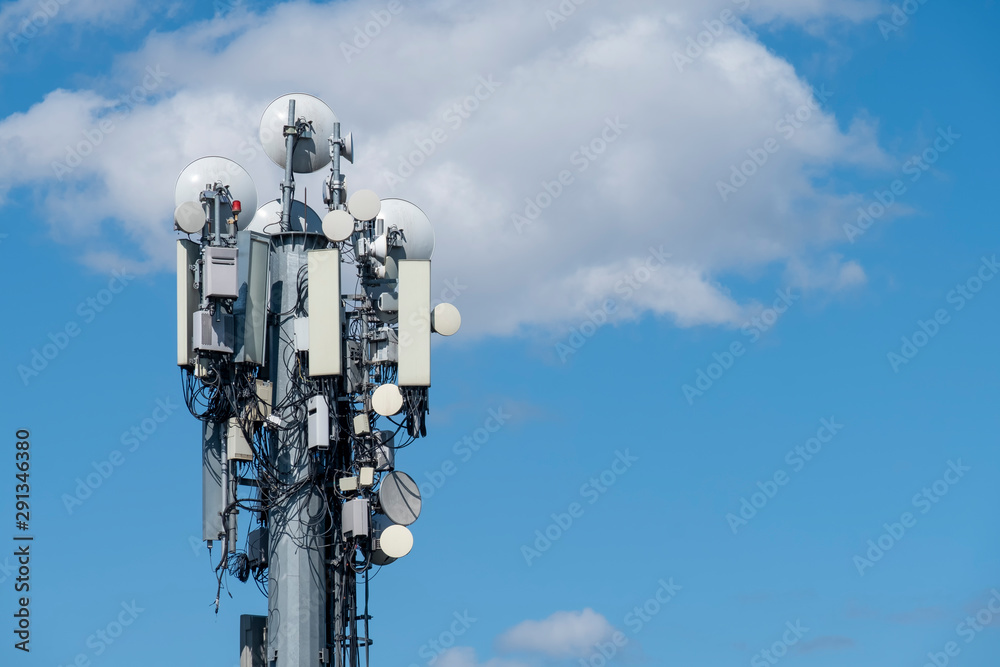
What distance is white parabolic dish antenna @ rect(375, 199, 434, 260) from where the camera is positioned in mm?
40812

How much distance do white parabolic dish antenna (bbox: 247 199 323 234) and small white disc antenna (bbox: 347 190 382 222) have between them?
193cm

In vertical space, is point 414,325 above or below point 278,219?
below

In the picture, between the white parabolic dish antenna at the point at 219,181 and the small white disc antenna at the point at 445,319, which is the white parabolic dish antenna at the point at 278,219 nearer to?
the white parabolic dish antenna at the point at 219,181

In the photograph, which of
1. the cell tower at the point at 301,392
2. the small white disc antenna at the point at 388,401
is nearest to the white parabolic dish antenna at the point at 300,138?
the cell tower at the point at 301,392

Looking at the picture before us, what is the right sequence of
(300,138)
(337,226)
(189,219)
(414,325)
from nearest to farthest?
(189,219)
(414,325)
(337,226)
(300,138)

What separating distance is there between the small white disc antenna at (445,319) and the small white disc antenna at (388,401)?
196 centimetres

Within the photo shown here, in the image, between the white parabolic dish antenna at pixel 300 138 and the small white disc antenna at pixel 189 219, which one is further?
the white parabolic dish antenna at pixel 300 138

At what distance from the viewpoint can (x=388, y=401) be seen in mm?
38219

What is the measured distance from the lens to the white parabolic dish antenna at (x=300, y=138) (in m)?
40.7

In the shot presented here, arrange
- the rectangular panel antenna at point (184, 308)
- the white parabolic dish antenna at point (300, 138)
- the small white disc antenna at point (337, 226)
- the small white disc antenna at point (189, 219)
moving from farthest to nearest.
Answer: the white parabolic dish antenna at point (300, 138) → the small white disc antenna at point (337, 226) → the small white disc antenna at point (189, 219) → the rectangular panel antenna at point (184, 308)

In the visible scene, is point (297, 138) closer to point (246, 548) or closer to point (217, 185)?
point (217, 185)

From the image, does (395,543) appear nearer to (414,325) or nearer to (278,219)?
(414,325)

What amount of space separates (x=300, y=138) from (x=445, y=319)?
5844mm

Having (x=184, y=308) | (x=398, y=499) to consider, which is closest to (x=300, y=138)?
(x=184, y=308)
